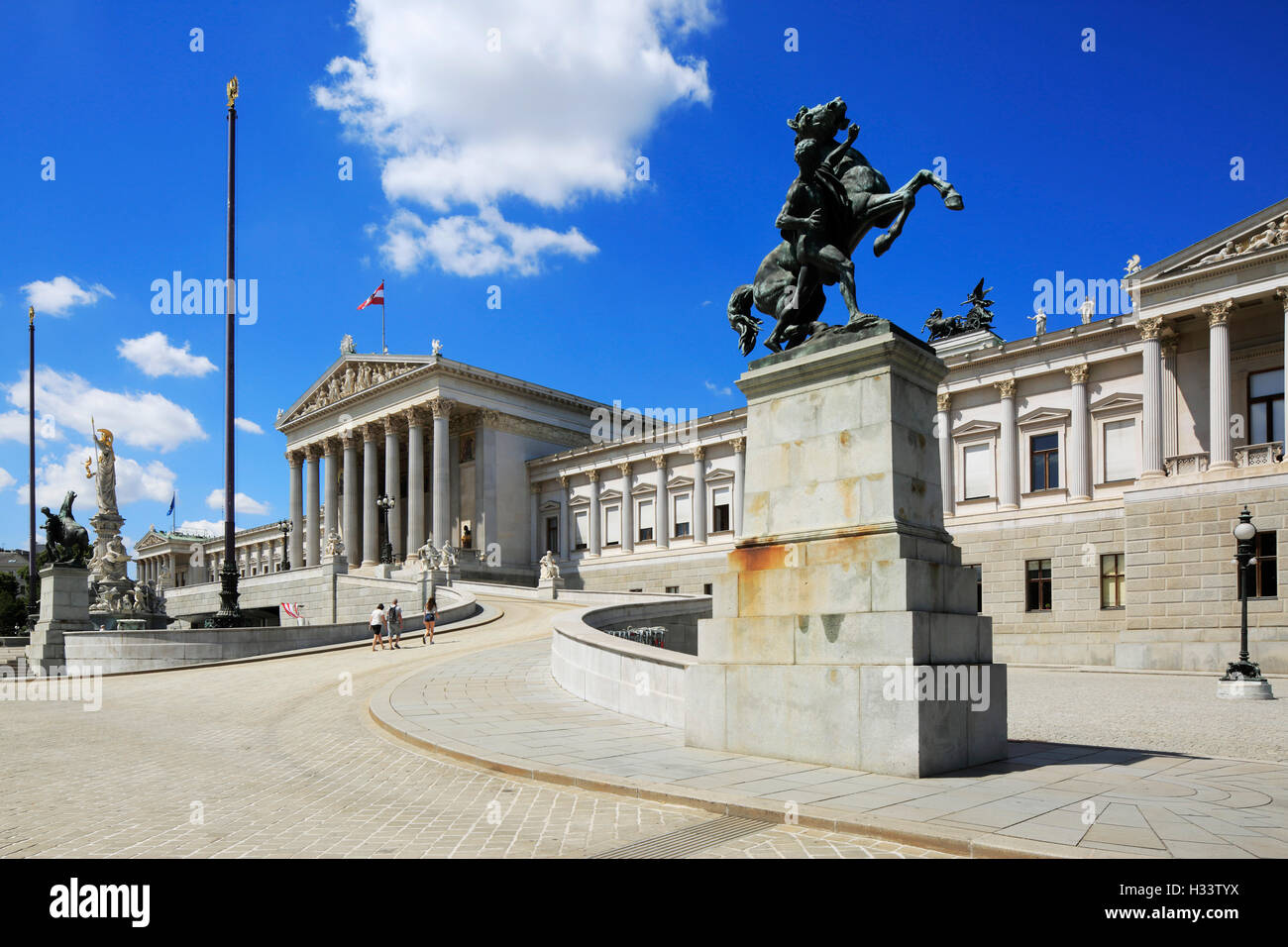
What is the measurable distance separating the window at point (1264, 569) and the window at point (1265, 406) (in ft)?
15.1

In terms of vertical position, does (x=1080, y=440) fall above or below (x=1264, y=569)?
above

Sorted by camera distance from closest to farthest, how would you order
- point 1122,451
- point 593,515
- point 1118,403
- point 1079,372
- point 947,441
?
point 1122,451, point 1118,403, point 1079,372, point 947,441, point 593,515

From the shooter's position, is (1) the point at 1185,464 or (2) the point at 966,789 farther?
(1) the point at 1185,464

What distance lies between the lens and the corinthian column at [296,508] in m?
81.2

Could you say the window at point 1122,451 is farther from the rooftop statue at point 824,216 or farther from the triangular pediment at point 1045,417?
the rooftop statue at point 824,216

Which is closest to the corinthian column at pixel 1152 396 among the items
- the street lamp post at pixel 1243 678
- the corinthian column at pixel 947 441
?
the corinthian column at pixel 947 441

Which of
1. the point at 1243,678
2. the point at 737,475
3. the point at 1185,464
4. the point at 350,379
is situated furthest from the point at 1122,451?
the point at 350,379

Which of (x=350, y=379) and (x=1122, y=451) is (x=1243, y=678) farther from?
(x=350, y=379)

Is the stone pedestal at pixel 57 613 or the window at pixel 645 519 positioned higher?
the window at pixel 645 519

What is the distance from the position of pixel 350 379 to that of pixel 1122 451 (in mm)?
59888

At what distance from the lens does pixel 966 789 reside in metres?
7.94

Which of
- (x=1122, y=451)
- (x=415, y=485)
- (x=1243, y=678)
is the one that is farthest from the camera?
(x=415, y=485)
